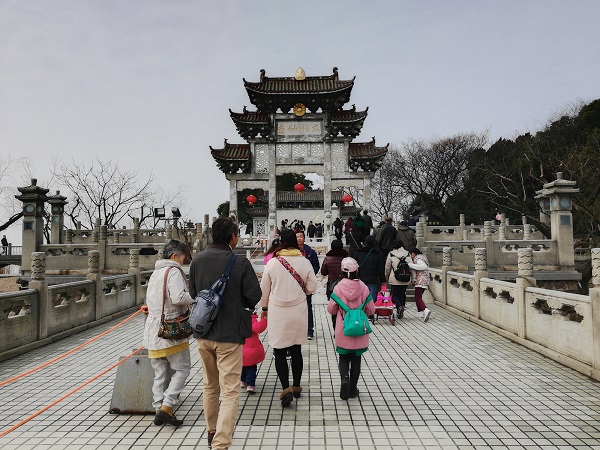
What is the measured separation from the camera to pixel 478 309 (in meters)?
9.65

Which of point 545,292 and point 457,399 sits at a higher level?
point 545,292

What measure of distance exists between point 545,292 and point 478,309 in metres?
2.77

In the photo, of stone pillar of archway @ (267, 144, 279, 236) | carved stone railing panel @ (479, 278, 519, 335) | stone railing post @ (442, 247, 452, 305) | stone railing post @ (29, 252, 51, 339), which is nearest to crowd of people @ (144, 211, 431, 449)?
carved stone railing panel @ (479, 278, 519, 335)

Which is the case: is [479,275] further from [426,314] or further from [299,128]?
[299,128]

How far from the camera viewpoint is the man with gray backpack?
3.44 m

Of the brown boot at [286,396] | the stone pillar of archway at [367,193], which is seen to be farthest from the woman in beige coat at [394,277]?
the stone pillar of archway at [367,193]

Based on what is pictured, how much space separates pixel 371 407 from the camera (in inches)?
181

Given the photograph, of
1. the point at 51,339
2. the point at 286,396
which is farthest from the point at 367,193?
the point at 286,396

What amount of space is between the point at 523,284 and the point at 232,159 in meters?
22.3

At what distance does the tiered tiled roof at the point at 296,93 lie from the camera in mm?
27812

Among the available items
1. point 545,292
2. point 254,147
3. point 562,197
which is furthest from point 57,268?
point 562,197

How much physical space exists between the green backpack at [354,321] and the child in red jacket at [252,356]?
37.1 inches

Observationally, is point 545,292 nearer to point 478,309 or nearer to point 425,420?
point 478,309

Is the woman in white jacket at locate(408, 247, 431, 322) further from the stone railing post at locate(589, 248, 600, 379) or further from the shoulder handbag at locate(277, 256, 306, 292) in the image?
the shoulder handbag at locate(277, 256, 306, 292)
